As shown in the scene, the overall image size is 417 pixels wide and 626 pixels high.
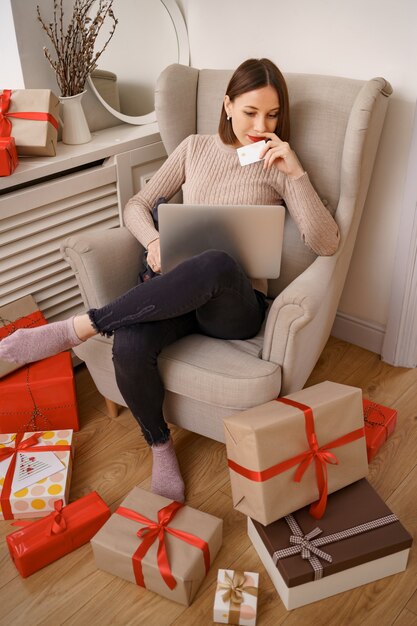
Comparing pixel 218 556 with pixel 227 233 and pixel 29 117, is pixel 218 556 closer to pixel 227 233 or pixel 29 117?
pixel 227 233

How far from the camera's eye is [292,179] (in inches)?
64.6

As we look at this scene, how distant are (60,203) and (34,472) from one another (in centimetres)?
83

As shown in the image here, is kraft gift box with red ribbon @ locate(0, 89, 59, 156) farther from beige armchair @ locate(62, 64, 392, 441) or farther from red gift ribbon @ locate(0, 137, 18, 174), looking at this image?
beige armchair @ locate(62, 64, 392, 441)

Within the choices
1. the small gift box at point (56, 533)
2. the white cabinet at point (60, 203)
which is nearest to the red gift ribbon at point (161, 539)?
the small gift box at point (56, 533)

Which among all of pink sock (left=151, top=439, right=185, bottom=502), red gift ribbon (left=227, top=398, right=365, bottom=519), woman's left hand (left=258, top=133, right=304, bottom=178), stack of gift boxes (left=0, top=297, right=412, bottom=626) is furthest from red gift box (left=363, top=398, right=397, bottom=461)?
woman's left hand (left=258, top=133, right=304, bottom=178)

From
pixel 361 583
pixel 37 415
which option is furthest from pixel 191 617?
pixel 37 415

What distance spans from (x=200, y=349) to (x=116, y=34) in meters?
1.27

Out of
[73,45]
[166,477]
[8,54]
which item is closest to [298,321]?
[166,477]

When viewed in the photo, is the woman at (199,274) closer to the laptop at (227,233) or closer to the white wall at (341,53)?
the laptop at (227,233)

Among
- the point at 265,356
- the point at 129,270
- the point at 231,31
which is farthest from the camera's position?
the point at 231,31

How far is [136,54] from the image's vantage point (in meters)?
2.21

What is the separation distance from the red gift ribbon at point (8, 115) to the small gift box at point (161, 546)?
112 centimetres

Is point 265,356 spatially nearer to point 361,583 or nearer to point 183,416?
point 183,416

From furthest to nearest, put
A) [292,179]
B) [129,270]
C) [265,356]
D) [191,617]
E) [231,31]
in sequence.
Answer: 1. [231,31]
2. [129,270]
3. [292,179]
4. [265,356]
5. [191,617]
